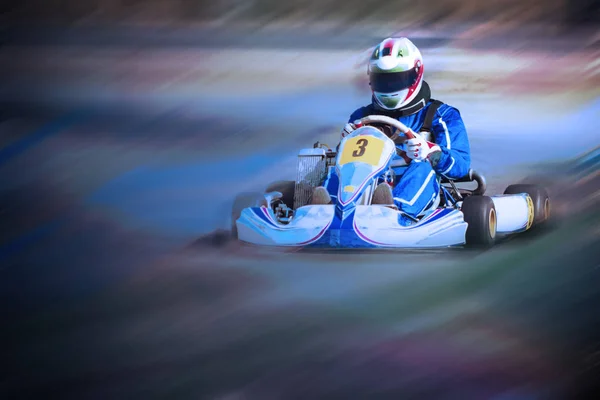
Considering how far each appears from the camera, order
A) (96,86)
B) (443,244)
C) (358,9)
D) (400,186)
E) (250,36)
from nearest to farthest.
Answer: (443,244) < (400,186) < (358,9) < (250,36) < (96,86)

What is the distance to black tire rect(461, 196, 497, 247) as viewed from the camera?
Result: 3621mm

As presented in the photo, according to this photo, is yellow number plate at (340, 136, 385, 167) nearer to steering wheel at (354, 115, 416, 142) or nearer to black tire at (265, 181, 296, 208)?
steering wheel at (354, 115, 416, 142)

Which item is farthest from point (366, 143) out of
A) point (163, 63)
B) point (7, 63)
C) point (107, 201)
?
point (7, 63)

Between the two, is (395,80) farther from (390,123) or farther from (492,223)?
(492,223)

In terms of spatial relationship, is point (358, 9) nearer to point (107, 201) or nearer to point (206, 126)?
point (206, 126)

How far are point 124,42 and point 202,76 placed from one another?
0.57 metres

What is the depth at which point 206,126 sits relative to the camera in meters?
6.28

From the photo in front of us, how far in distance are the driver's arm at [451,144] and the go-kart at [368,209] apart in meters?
0.12

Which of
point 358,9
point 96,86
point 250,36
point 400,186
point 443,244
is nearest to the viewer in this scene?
point 443,244

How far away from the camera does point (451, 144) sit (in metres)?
4.07

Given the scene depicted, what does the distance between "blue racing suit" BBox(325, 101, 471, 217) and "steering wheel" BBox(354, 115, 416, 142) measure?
13cm

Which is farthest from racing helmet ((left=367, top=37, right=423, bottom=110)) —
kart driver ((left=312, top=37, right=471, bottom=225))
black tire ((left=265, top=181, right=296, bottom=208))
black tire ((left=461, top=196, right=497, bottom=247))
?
black tire ((left=461, top=196, right=497, bottom=247))

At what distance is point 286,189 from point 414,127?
64cm

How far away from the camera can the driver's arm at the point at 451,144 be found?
4.00 m
